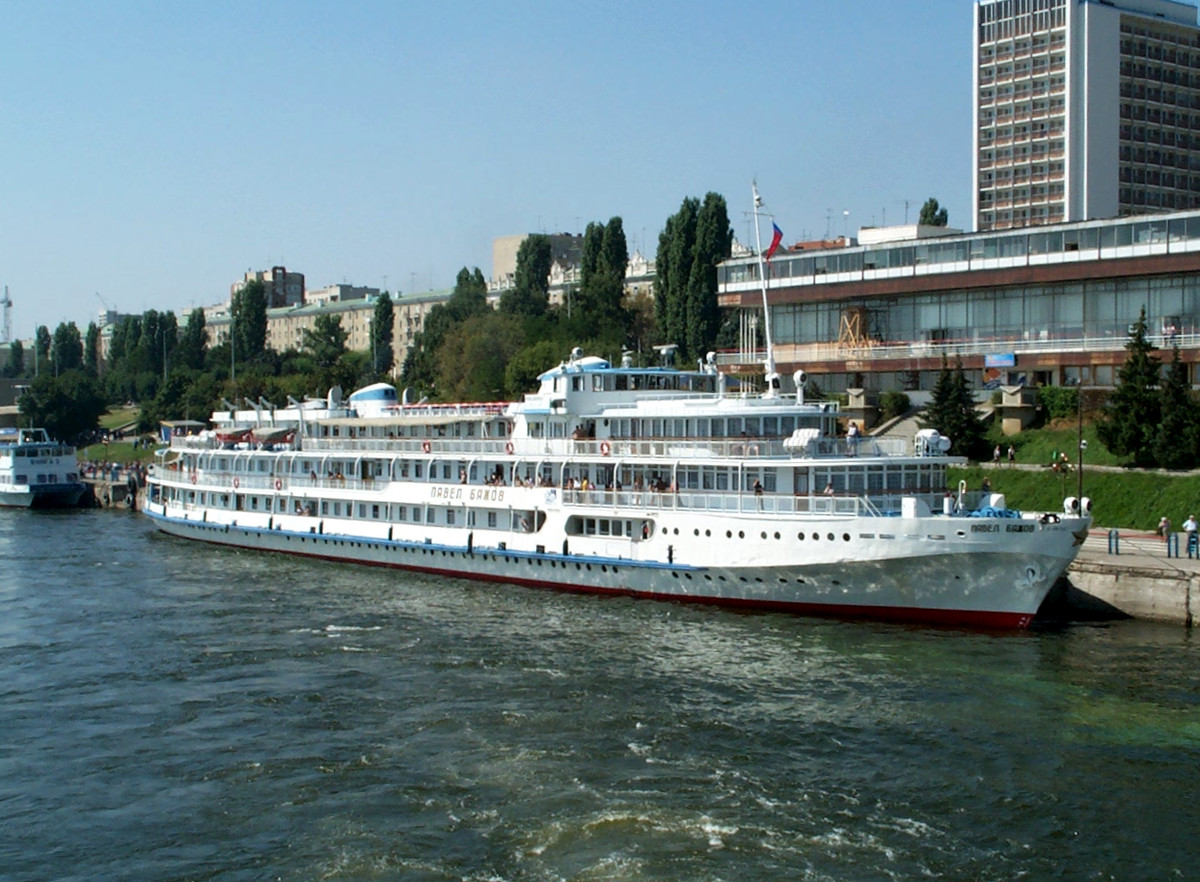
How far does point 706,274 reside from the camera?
91.9 meters

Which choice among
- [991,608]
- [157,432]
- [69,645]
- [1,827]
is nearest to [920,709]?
[991,608]

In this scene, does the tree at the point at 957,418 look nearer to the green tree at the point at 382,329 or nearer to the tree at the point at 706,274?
the tree at the point at 706,274

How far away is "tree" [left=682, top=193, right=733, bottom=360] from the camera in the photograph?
300ft

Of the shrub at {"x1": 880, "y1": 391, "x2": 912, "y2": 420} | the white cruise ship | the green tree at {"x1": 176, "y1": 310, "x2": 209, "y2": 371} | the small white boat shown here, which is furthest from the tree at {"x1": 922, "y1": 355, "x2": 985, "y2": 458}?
the green tree at {"x1": 176, "y1": 310, "x2": 209, "y2": 371}

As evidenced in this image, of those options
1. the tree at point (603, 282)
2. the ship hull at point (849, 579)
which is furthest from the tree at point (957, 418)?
the tree at point (603, 282)

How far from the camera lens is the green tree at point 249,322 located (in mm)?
154625

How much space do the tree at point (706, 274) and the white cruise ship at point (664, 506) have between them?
37.5 metres

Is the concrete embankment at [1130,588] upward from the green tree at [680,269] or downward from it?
downward

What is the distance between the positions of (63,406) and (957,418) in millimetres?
104505

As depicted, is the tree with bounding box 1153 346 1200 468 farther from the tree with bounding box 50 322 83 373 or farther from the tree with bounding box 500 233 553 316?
the tree with bounding box 50 322 83 373

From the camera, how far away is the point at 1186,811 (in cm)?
2203

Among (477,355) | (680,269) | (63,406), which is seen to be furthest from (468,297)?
(63,406)

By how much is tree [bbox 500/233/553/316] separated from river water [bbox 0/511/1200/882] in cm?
7812

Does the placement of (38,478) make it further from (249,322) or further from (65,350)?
(65,350)
